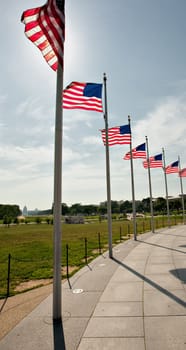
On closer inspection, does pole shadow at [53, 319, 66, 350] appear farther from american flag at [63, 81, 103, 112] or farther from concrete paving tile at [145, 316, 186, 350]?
american flag at [63, 81, 103, 112]

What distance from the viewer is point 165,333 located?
4.79 metres

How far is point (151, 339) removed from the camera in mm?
4586

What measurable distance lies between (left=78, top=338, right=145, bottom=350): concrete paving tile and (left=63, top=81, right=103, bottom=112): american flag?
7216 millimetres

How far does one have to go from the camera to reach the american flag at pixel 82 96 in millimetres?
9276

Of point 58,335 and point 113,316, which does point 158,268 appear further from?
point 58,335

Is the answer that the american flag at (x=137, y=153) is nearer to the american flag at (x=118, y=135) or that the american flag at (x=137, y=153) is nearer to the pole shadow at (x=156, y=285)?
the american flag at (x=118, y=135)

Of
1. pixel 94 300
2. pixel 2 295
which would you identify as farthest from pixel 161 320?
pixel 2 295

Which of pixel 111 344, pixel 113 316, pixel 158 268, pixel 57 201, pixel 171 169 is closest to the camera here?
pixel 111 344

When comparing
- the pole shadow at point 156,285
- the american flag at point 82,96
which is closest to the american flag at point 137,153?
the american flag at point 82,96

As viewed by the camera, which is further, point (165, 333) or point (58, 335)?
point (58, 335)

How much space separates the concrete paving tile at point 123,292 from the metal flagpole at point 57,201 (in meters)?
1.68

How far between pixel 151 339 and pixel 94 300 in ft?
8.05

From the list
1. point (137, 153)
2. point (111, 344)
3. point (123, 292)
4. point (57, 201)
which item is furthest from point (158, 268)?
point (137, 153)

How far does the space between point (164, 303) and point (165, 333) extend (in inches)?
64.6
